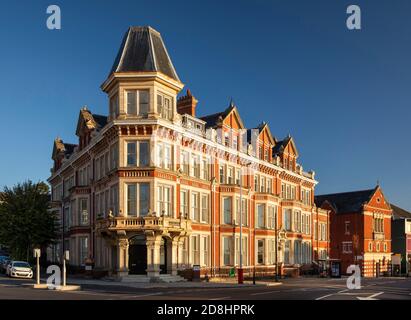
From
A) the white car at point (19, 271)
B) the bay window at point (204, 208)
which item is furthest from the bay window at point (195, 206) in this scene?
the white car at point (19, 271)

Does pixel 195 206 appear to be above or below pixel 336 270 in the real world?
above

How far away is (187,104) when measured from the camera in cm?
5534

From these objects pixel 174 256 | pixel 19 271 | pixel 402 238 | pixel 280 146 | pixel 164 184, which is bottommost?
pixel 402 238

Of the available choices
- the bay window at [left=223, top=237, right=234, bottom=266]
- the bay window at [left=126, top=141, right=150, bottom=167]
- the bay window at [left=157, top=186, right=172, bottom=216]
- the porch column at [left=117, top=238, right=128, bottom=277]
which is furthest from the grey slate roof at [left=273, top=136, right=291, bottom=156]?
the porch column at [left=117, top=238, right=128, bottom=277]

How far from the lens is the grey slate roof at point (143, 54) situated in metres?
45.3

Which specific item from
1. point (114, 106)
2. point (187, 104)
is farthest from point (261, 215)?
point (114, 106)

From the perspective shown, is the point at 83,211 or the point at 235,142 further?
the point at 235,142

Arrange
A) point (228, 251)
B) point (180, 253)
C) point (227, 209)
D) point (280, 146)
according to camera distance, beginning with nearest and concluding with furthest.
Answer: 1. point (180, 253)
2. point (228, 251)
3. point (227, 209)
4. point (280, 146)

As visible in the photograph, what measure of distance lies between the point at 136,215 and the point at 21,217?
21.1m

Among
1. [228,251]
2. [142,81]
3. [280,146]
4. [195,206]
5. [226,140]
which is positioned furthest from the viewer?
[280,146]

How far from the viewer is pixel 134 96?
4428 cm

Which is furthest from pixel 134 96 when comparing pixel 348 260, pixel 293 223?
pixel 348 260

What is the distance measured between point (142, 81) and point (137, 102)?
68.2 inches

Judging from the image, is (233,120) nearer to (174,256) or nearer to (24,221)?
(174,256)
